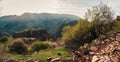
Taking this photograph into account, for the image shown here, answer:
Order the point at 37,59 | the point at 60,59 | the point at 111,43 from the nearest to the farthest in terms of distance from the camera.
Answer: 1. the point at 111,43
2. the point at 60,59
3. the point at 37,59

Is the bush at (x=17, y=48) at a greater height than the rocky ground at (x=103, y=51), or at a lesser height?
lesser

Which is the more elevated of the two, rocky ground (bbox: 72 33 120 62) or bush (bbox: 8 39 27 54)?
rocky ground (bbox: 72 33 120 62)

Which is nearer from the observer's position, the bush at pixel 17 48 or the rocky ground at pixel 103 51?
the rocky ground at pixel 103 51

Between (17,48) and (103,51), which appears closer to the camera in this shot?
(103,51)

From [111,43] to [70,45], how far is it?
32461 millimetres

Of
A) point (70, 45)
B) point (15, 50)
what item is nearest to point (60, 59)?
point (70, 45)

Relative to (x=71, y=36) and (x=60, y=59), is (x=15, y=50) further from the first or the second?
(x=60, y=59)

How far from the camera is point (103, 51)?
45781 mm

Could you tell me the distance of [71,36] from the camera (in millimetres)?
82125

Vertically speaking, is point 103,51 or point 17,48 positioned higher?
point 103,51

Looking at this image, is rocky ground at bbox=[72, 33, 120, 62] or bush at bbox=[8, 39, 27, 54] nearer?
rocky ground at bbox=[72, 33, 120, 62]

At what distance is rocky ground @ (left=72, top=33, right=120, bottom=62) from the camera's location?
139 ft

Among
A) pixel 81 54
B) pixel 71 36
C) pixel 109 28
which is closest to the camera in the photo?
pixel 81 54

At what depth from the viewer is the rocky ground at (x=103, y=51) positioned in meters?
42.3
